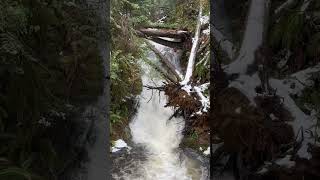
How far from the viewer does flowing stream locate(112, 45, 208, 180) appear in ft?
13.6

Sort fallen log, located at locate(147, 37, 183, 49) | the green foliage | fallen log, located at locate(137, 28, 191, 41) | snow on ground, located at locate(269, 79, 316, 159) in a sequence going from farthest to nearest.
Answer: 1. fallen log, located at locate(147, 37, 183, 49)
2. fallen log, located at locate(137, 28, 191, 41)
3. the green foliage
4. snow on ground, located at locate(269, 79, 316, 159)

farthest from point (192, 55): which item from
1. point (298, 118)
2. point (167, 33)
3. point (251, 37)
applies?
point (298, 118)

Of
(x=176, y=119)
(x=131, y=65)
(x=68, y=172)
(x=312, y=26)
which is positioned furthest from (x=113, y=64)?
(x=312, y=26)

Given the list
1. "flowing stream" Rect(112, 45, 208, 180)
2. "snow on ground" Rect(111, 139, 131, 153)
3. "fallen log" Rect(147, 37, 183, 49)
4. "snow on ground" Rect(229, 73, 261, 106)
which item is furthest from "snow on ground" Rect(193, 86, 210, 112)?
"fallen log" Rect(147, 37, 183, 49)

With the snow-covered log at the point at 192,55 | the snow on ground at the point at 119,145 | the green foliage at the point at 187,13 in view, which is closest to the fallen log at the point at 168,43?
the green foliage at the point at 187,13

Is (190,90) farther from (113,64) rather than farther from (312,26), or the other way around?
(312,26)

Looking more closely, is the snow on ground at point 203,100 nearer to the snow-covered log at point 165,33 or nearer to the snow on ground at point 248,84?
the snow on ground at point 248,84

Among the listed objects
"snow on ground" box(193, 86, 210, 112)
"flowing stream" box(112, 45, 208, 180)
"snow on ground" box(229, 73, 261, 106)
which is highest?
"snow on ground" box(229, 73, 261, 106)

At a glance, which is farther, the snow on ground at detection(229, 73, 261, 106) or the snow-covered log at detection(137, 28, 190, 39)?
the snow-covered log at detection(137, 28, 190, 39)

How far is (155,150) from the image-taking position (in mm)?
4738

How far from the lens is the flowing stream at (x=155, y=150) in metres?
4.13

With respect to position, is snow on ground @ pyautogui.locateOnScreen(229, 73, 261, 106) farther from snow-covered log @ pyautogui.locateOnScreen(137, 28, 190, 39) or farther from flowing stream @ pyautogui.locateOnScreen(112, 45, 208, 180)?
snow-covered log @ pyautogui.locateOnScreen(137, 28, 190, 39)

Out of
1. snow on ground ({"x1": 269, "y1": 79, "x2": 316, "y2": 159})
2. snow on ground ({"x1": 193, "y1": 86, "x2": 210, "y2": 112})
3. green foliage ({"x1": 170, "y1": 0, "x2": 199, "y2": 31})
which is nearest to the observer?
snow on ground ({"x1": 269, "y1": 79, "x2": 316, "y2": 159})

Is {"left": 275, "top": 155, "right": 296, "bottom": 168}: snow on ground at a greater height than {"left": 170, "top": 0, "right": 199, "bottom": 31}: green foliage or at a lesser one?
lesser
